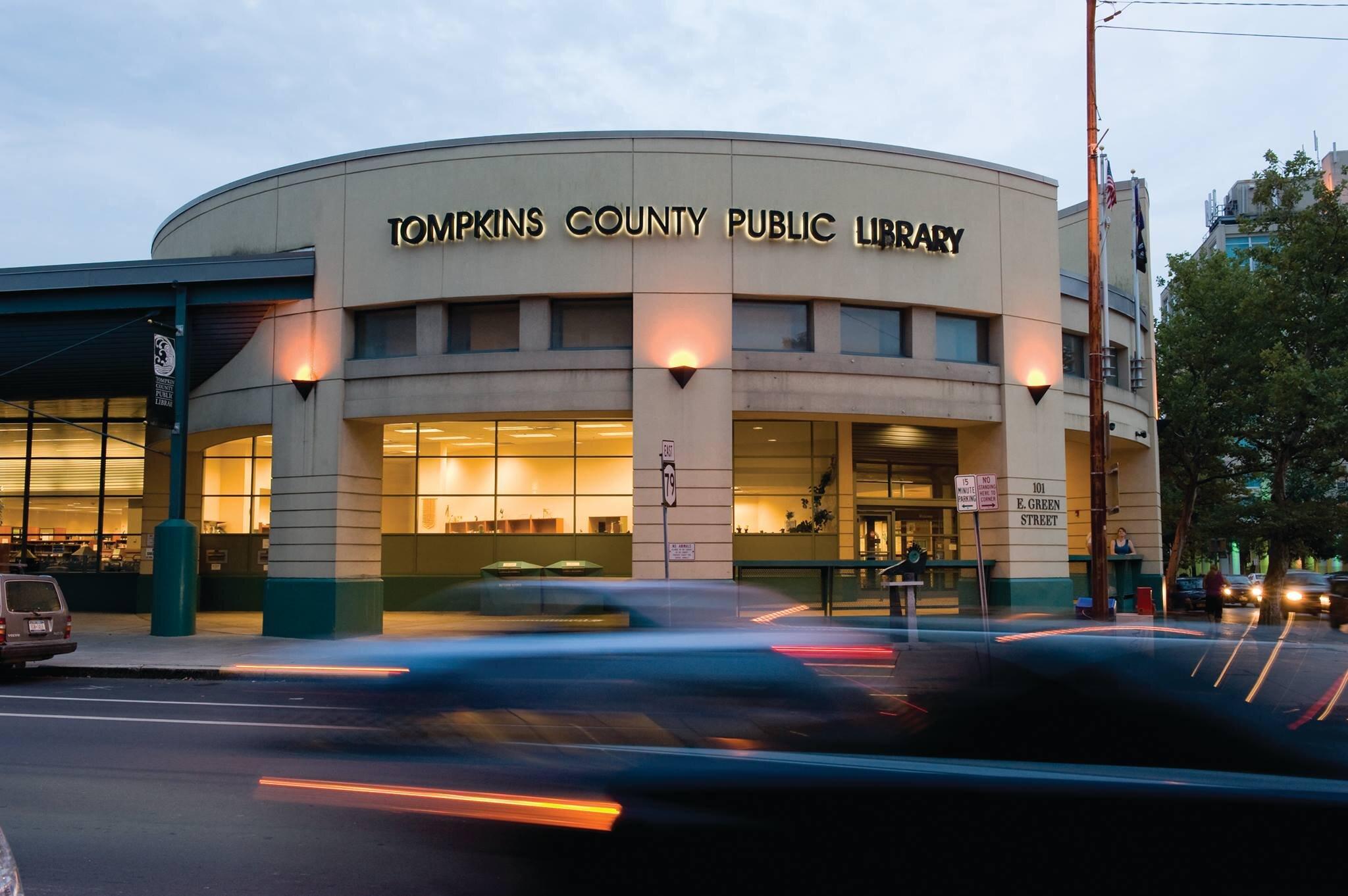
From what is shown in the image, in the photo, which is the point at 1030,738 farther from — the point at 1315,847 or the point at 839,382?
the point at 839,382

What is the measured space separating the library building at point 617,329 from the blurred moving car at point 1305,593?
12.5 meters

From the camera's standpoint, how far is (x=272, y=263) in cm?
2164

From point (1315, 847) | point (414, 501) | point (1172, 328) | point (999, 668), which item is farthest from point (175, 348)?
point (1172, 328)

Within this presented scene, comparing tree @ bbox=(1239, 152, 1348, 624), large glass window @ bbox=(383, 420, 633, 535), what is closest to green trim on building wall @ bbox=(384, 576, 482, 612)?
large glass window @ bbox=(383, 420, 633, 535)

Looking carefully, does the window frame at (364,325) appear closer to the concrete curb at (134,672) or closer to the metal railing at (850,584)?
the concrete curb at (134,672)

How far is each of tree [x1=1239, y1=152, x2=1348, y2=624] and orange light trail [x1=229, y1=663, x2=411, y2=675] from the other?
29.6 meters

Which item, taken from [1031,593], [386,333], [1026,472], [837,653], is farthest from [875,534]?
[837,653]

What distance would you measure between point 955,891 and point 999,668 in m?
1.02

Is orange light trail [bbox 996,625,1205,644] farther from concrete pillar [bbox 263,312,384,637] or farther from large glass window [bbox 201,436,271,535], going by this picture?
large glass window [bbox 201,436,271,535]

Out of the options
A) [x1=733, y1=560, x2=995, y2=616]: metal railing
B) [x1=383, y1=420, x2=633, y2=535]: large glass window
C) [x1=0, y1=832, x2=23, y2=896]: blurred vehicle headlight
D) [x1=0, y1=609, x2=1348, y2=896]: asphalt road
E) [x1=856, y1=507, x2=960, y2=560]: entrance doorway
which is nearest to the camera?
[x1=0, y1=832, x2=23, y2=896]: blurred vehicle headlight

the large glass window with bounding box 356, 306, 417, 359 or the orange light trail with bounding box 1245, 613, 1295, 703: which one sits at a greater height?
the large glass window with bounding box 356, 306, 417, 359

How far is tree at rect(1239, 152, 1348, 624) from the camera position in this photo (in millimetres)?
34844

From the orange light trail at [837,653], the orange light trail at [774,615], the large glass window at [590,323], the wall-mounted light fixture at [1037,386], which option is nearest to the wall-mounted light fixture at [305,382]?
the large glass window at [590,323]

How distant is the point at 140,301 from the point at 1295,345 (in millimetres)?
35851
